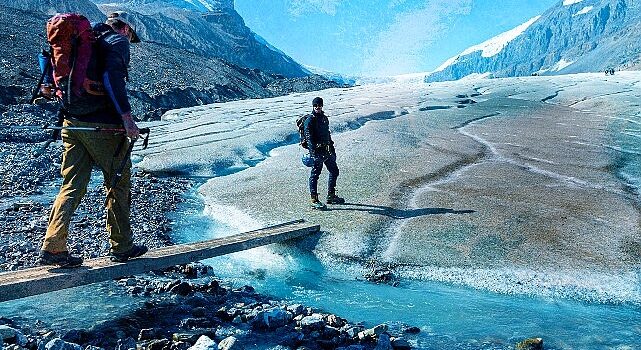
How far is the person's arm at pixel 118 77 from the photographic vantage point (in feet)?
17.9

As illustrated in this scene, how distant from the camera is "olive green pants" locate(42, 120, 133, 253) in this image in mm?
5500

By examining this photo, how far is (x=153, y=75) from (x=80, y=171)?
55.3 metres

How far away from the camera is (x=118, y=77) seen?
5.49m

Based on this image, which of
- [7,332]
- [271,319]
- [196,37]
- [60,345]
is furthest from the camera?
[196,37]

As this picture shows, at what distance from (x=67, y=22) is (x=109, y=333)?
3.14 metres

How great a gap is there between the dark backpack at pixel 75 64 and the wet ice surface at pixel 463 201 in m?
3.49

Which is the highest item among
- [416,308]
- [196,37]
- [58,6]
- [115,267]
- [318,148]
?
[58,6]

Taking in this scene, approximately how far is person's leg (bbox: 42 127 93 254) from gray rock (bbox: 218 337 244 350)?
1.98 meters

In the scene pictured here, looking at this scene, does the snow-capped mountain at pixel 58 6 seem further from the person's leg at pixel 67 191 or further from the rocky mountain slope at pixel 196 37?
the person's leg at pixel 67 191

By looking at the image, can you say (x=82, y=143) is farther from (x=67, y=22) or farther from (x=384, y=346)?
(x=384, y=346)

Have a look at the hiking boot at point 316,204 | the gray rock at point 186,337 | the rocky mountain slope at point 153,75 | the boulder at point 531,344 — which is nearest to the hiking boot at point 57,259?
the gray rock at point 186,337

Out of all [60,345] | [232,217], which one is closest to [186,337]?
[60,345]

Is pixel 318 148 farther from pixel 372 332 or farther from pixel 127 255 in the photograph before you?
pixel 372 332

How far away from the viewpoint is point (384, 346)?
5508mm
